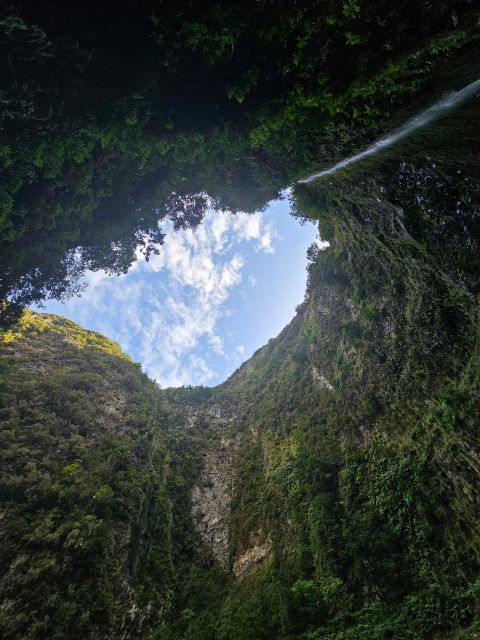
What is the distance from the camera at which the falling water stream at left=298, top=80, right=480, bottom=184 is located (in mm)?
8995

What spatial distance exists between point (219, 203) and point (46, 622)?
21103 millimetres

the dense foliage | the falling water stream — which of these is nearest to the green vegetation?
the dense foliage

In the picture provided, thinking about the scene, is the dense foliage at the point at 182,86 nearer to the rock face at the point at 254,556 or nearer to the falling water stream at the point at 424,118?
the falling water stream at the point at 424,118

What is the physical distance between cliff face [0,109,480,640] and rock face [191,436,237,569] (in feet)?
0.37

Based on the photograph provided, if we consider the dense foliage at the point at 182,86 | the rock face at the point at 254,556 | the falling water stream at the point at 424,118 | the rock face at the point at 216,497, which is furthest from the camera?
the rock face at the point at 216,497

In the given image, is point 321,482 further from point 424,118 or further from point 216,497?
point 424,118

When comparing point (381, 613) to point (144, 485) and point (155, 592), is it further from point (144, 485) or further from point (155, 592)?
point (144, 485)

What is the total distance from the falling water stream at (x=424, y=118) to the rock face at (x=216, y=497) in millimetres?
18475

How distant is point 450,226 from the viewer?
1001 cm

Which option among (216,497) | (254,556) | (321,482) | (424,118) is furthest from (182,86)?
(216,497)

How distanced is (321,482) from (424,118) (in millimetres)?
14502

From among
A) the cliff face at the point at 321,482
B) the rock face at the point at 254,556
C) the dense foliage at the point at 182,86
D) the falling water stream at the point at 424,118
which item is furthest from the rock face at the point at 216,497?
the falling water stream at the point at 424,118

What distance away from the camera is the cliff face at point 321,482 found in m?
9.95

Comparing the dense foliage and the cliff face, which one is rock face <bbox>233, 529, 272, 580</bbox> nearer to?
the cliff face
